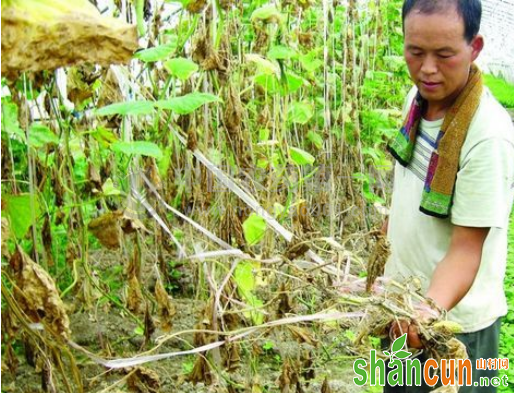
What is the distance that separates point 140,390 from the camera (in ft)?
5.06

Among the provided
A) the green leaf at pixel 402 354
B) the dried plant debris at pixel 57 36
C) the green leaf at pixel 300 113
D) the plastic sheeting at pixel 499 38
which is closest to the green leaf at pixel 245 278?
the green leaf at pixel 402 354

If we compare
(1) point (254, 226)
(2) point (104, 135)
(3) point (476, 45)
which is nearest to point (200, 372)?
(1) point (254, 226)

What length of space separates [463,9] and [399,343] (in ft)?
1.94

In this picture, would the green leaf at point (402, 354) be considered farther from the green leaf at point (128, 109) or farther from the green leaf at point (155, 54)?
the green leaf at point (155, 54)

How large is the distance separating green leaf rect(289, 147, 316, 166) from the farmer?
1.74 feet

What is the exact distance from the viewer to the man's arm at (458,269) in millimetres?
1275

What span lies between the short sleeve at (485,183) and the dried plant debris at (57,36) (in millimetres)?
796

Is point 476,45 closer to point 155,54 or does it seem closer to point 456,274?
point 456,274

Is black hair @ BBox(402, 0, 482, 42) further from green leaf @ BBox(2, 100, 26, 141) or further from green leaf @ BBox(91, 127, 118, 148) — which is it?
green leaf @ BBox(2, 100, 26, 141)

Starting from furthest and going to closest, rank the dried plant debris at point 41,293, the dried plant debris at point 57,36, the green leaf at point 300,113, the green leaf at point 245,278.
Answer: the green leaf at point 300,113, the green leaf at point 245,278, the dried plant debris at point 41,293, the dried plant debris at point 57,36

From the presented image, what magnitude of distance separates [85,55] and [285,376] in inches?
50.6

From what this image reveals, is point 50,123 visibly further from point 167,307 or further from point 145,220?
point 145,220

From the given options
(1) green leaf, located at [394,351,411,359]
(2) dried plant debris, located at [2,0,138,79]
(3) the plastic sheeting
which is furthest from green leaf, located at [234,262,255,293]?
(3) the plastic sheeting

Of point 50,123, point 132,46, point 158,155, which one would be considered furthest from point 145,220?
point 132,46
